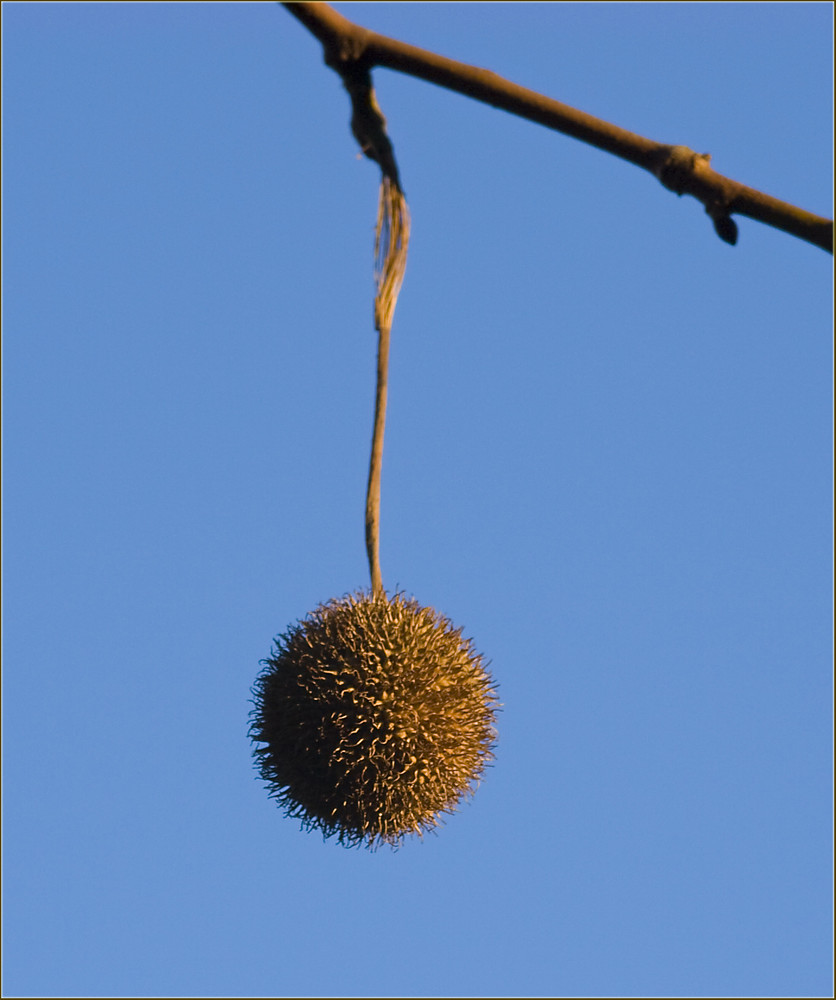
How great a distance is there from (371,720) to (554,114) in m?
1.74

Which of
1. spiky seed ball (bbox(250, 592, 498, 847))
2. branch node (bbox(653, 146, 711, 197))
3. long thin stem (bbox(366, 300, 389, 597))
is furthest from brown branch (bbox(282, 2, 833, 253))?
spiky seed ball (bbox(250, 592, 498, 847))

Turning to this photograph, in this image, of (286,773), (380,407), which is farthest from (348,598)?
(380,407)

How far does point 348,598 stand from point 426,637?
21 centimetres

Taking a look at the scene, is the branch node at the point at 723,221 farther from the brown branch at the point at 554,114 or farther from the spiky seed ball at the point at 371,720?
the spiky seed ball at the point at 371,720

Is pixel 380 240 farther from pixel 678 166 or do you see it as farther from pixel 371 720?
pixel 371 720

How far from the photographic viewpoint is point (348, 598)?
9.23ft

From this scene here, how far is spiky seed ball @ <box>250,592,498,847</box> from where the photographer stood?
263 cm

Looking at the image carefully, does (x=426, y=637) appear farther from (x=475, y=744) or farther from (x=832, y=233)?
(x=832, y=233)

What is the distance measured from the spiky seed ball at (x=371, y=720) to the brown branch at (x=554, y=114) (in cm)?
163

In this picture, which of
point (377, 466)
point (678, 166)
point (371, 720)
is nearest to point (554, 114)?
point (678, 166)

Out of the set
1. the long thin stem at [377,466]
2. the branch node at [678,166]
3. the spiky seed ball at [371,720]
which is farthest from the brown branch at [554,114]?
the spiky seed ball at [371,720]

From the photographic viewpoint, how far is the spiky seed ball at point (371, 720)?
2.63 meters

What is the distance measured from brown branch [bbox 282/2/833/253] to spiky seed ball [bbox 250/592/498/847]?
5.35 feet

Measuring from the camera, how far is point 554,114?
1119 mm
